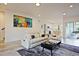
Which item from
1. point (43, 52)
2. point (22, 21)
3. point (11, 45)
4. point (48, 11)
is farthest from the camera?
point (11, 45)

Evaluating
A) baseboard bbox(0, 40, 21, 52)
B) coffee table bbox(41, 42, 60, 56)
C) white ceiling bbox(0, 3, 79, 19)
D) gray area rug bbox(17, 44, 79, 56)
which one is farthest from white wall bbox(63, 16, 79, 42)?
baseboard bbox(0, 40, 21, 52)

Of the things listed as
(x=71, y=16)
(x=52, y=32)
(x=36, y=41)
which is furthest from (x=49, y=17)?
(x=36, y=41)

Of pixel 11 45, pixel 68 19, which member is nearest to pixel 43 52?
pixel 11 45

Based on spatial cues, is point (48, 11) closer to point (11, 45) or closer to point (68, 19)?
point (68, 19)

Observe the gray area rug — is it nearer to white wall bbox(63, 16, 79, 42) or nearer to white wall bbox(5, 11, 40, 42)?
white wall bbox(5, 11, 40, 42)

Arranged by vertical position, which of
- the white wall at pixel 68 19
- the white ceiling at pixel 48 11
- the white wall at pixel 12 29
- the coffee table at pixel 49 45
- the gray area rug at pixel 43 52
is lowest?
the gray area rug at pixel 43 52

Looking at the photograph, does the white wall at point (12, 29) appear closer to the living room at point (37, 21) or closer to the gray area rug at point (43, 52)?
the living room at point (37, 21)

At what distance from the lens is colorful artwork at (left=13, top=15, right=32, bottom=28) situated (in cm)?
407

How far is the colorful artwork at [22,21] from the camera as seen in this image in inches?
160

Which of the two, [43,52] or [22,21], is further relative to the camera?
[22,21]

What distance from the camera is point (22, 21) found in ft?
13.7

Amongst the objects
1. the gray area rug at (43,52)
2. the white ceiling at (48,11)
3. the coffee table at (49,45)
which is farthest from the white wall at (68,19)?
the gray area rug at (43,52)

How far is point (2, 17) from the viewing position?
3998 mm

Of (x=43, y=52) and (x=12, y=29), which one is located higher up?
(x=12, y=29)
